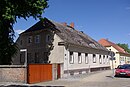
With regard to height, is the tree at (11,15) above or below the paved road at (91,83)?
above

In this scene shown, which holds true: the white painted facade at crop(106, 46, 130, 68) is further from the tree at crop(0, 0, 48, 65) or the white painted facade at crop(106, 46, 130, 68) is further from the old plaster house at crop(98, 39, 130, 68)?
the tree at crop(0, 0, 48, 65)

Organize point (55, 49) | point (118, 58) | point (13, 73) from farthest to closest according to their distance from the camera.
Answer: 1. point (118, 58)
2. point (55, 49)
3. point (13, 73)

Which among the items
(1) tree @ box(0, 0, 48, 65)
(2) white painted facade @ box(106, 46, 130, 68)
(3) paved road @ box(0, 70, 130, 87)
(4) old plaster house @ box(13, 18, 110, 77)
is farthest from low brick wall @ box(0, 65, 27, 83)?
(2) white painted facade @ box(106, 46, 130, 68)

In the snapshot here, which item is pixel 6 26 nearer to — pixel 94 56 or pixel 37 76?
pixel 37 76

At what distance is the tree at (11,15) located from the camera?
78.4 feet

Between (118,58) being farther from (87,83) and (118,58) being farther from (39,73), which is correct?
(87,83)

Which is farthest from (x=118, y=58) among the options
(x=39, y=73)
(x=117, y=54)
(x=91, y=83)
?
(x=91, y=83)

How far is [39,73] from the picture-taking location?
25.2 metres

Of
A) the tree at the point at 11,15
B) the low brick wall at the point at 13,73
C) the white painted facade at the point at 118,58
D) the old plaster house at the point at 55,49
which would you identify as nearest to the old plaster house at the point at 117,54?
the white painted facade at the point at 118,58

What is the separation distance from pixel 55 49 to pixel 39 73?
25.0 feet

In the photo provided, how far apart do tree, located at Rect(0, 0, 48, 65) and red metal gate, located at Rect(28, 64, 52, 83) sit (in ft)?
A: 13.4

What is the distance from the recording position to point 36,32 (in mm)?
35906

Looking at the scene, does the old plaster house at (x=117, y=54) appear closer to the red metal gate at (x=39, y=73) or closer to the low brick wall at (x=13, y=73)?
the red metal gate at (x=39, y=73)

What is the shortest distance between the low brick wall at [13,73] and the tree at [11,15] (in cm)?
307
